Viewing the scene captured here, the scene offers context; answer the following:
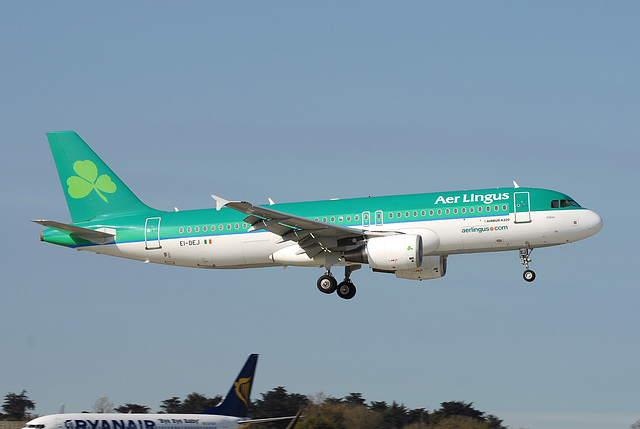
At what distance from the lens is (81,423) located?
40.8 metres

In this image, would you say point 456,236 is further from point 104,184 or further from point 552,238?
point 104,184

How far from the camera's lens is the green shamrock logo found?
4941cm

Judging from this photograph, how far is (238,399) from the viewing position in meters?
46.7

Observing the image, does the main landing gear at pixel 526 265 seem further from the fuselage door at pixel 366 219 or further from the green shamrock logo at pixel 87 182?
the green shamrock logo at pixel 87 182

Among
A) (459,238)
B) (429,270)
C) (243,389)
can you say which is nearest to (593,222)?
(459,238)

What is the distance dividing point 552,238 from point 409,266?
6.33 meters

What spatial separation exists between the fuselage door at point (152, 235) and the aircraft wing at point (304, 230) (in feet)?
17.0

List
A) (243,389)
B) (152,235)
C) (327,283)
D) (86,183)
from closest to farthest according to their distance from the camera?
(327,283), (152,235), (243,389), (86,183)

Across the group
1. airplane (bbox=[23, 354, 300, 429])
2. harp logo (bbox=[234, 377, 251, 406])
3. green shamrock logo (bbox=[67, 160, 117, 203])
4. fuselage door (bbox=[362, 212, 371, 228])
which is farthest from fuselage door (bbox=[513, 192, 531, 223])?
green shamrock logo (bbox=[67, 160, 117, 203])

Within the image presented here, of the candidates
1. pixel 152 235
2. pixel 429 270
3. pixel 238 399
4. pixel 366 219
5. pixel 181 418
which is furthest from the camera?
pixel 238 399

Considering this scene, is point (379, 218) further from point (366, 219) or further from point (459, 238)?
point (459, 238)

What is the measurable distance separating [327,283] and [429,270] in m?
4.94

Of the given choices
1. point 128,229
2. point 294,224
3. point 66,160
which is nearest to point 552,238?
point 294,224

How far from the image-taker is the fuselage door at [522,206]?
41.8 m
